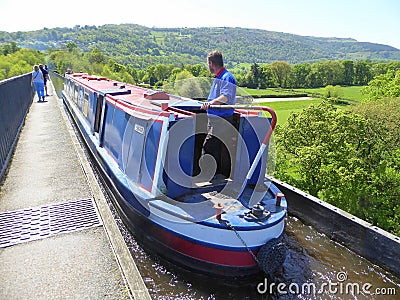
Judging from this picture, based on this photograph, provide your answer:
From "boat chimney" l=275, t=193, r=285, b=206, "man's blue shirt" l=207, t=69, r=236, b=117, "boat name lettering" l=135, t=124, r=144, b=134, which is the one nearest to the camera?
"man's blue shirt" l=207, t=69, r=236, b=117

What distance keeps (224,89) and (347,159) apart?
21.7 feet

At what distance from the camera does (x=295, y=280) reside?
5441mm

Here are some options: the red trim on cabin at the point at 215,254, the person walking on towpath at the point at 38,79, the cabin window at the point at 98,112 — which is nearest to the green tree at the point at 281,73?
the person walking on towpath at the point at 38,79

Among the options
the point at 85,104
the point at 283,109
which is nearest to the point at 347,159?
the point at 85,104

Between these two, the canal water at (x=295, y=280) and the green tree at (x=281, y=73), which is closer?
the canal water at (x=295, y=280)

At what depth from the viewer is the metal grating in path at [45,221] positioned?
4.88 meters

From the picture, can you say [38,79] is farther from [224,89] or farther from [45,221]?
[224,89]

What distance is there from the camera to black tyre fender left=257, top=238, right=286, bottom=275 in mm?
4828

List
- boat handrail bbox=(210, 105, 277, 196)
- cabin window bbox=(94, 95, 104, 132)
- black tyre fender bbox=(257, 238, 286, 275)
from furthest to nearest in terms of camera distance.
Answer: cabin window bbox=(94, 95, 104, 132)
boat handrail bbox=(210, 105, 277, 196)
black tyre fender bbox=(257, 238, 286, 275)

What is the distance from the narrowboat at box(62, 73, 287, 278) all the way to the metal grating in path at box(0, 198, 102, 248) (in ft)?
2.85

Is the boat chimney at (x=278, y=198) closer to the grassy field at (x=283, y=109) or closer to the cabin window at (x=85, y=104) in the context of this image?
the cabin window at (x=85, y=104)

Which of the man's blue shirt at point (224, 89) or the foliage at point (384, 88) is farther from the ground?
the foliage at point (384, 88)

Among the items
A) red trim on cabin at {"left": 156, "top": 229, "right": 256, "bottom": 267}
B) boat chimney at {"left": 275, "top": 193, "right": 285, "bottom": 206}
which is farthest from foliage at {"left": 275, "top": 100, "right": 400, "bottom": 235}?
red trim on cabin at {"left": 156, "top": 229, "right": 256, "bottom": 267}

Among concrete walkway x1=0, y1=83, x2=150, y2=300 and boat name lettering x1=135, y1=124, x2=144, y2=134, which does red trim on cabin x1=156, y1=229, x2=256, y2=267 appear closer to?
concrete walkway x1=0, y1=83, x2=150, y2=300
